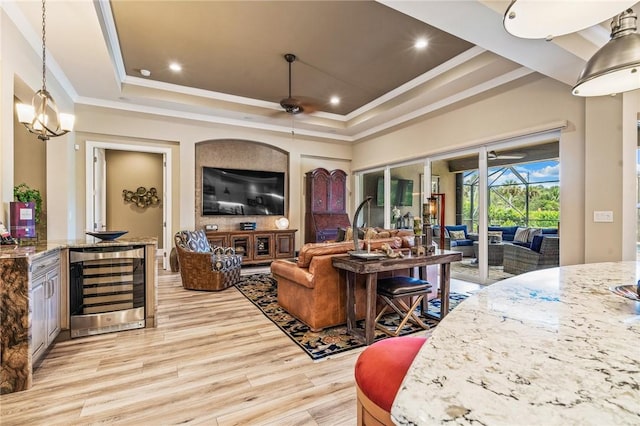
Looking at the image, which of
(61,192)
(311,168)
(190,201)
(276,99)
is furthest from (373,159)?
(61,192)

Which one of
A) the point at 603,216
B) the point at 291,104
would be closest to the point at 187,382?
the point at 291,104

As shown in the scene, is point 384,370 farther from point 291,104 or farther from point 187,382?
point 291,104

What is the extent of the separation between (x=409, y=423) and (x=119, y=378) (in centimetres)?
259

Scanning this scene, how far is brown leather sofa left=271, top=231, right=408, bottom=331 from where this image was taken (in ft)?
10.00

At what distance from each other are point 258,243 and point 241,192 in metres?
1.26

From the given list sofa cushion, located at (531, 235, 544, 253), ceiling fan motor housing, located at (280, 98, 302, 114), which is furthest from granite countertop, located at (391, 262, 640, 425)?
sofa cushion, located at (531, 235, 544, 253)

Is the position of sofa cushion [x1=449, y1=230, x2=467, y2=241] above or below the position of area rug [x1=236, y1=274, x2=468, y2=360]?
above

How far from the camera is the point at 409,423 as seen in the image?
1.51 feet

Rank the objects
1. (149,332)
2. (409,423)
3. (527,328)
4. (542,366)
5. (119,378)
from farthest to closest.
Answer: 1. (149,332)
2. (119,378)
3. (527,328)
4. (542,366)
5. (409,423)

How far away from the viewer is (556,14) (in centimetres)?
126

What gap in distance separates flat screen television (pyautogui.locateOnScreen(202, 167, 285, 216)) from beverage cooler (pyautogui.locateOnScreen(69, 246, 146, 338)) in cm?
345

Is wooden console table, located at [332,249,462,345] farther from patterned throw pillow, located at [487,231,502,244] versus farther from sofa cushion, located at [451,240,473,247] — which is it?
sofa cushion, located at [451,240,473,247]

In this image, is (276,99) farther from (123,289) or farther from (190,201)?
(123,289)

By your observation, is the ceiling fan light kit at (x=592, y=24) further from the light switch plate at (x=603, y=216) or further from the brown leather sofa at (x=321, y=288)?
the light switch plate at (x=603, y=216)
